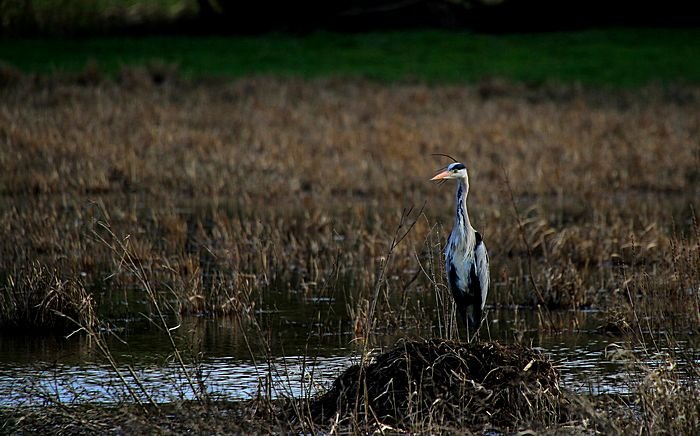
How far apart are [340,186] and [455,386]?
1019cm

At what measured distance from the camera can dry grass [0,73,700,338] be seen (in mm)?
10539

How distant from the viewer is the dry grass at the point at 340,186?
1054 centimetres

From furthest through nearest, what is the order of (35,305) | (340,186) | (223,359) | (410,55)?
(410,55) → (340,186) → (35,305) → (223,359)

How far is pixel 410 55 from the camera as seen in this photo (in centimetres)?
3297

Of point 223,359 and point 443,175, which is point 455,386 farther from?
point 443,175

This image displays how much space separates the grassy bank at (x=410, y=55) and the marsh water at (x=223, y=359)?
18599 millimetres

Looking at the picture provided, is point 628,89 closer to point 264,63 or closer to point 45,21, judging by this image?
point 264,63

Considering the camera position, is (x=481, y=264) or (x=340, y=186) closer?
(x=481, y=264)

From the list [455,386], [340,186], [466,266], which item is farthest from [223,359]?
[340,186]

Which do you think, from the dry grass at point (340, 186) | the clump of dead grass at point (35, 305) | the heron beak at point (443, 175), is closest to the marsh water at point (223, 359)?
the clump of dead grass at point (35, 305)

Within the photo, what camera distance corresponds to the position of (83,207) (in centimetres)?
1442

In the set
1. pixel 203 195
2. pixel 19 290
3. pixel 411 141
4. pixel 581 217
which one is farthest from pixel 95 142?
pixel 19 290

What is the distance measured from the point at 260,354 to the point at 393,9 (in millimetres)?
30691

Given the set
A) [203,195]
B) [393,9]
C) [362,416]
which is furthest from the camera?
[393,9]
